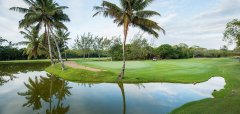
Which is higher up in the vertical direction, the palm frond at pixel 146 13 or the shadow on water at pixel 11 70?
the palm frond at pixel 146 13

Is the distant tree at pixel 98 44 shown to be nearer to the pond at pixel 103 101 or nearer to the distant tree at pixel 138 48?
the distant tree at pixel 138 48

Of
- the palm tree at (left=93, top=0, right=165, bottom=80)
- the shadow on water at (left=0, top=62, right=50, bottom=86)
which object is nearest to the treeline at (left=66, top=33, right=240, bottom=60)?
the shadow on water at (left=0, top=62, right=50, bottom=86)

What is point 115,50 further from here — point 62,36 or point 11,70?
point 11,70

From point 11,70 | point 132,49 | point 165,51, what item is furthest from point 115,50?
point 11,70

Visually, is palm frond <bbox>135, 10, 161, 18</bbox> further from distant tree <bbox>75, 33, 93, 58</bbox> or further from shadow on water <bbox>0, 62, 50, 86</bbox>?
distant tree <bbox>75, 33, 93, 58</bbox>

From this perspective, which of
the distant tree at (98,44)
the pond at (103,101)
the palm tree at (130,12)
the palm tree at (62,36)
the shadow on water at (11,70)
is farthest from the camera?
the distant tree at (98,44)

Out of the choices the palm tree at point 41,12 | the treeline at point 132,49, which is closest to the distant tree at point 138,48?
the treeline at point 132,49

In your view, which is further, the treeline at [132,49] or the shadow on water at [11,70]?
the treeline at [132,49]

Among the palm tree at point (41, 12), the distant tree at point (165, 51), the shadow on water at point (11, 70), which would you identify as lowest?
the shadow on water at point (11, 70)

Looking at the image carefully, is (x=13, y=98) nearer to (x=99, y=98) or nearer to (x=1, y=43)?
(x=99, y=98)

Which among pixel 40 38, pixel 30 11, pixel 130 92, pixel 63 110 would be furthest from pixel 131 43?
pixel 63 110

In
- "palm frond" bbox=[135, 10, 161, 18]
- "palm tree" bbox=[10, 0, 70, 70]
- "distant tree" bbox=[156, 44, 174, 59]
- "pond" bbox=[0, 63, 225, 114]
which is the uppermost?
"palm tree" bbox=[10, 0, 70, 70]

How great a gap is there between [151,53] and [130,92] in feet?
234

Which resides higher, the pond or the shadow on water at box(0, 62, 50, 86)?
the shadow on water at box(0, 62, 50, 86)
